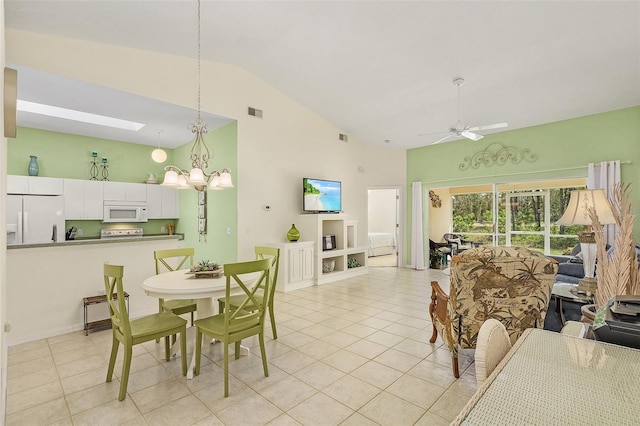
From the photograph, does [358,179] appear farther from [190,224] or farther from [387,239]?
[190,224]

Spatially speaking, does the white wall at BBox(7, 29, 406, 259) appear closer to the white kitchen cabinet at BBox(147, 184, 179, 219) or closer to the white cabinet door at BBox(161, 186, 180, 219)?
the white kitchen cabinet at BBox(147, 184, 179, 219)

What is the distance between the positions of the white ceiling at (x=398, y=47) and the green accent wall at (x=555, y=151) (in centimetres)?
28

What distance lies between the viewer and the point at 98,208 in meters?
5.99

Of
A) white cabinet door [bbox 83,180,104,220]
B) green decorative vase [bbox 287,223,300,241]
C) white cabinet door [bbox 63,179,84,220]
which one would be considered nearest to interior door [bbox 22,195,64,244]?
white cabinet door [bbox 63,179,84,220]

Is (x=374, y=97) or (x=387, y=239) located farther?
(x=387, y=239)

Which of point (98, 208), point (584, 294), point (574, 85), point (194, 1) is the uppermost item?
point (194, 1)

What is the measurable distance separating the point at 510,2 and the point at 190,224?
6.43 meters

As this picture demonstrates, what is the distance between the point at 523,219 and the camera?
662cm

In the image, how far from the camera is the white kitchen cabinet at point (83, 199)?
5648 mm

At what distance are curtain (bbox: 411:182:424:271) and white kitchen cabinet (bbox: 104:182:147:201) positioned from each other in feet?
20.6

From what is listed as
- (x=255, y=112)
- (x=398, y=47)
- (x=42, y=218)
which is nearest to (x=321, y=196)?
(x=255, y=112)

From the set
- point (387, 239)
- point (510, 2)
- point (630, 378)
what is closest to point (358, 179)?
point (387, 239)

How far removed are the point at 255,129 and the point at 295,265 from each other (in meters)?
2.61

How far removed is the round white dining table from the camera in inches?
97.3
